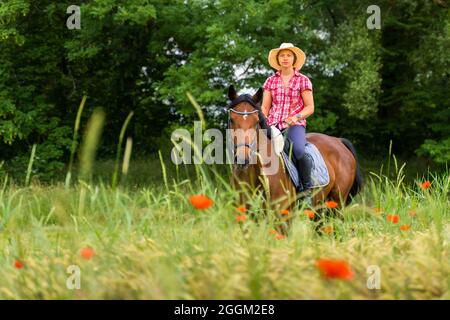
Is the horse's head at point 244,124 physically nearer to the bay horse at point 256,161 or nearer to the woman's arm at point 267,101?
the bay horse at point 256,161

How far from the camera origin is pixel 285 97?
23.2 ft

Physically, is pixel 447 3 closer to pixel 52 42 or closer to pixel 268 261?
pixel 52 42

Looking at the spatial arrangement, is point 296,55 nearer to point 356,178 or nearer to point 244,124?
point 244,124

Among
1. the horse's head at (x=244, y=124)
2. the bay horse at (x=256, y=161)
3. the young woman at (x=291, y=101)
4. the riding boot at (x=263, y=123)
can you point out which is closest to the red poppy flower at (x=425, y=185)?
the bay horse at (x=256, y=161)

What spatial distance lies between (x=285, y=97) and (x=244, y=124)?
1.16 metres

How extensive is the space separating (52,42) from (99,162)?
447 cm

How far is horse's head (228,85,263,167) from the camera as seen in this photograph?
5.93 meters

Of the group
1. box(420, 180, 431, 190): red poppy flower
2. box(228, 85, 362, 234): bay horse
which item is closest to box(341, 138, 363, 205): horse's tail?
box(228, 85, 362, 234): bay horse

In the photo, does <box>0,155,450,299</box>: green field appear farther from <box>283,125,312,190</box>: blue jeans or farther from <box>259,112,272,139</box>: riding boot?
<box>283,125,312,190</box>: blue jeans

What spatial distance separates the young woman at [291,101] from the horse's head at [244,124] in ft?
2.41

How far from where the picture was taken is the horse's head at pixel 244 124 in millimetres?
5930

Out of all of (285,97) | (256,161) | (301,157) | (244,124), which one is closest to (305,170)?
(301,157)
